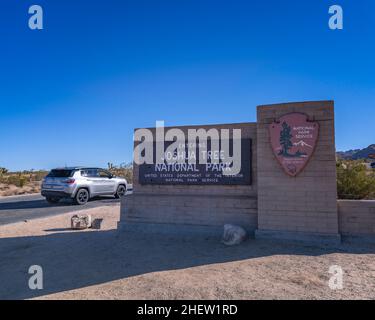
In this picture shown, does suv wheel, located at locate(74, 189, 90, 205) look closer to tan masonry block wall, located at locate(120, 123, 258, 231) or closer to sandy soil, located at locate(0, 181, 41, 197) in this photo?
tan masonry block wall, located at locate(120, 123, 258, 231)

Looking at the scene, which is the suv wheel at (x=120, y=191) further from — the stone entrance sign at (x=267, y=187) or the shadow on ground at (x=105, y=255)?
the shadow on ground at (x=105, y=255)

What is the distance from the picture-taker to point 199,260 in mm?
6262

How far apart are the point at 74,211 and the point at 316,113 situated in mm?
10224

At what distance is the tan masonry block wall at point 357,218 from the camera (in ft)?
22.9

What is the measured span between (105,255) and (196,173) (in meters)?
3.09

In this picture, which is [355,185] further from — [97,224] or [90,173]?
[90,173]

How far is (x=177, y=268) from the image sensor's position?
19.1 ft

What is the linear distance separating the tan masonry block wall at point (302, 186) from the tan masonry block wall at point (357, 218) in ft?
0.99

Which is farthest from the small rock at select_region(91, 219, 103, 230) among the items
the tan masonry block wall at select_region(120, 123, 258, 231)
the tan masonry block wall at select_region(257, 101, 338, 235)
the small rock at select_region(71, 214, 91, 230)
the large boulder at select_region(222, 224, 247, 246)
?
the tan masonry block wall at select_region(257, 101, 338, 235)

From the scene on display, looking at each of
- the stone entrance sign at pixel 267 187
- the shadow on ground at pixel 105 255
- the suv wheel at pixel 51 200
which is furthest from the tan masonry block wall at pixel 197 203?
the suv wheel at pixel 51 200

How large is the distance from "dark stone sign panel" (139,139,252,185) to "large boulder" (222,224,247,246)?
1.23 m

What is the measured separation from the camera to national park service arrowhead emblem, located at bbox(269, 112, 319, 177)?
23.7 ft
